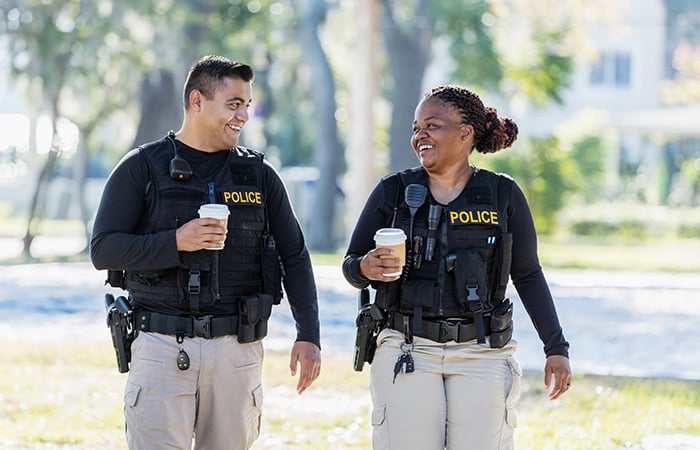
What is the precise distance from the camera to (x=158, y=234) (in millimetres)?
4273

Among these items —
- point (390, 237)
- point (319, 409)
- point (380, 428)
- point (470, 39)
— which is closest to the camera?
point (390, 237)

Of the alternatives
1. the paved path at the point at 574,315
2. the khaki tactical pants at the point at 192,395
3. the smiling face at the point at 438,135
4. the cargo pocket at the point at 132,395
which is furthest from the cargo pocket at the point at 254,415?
the paved path at the point at 574,315

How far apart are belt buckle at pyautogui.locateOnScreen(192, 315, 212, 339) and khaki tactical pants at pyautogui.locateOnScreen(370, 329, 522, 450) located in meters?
0.66

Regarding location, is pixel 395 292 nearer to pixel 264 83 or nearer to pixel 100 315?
pixel 100 315

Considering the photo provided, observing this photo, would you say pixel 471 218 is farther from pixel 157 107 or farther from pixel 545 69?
pixel 545 69

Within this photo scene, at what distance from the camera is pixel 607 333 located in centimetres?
1237

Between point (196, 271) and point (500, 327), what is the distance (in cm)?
117

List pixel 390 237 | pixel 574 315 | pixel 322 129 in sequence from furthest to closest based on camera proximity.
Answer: pixel 322 129 < pixel 574 315 < pixel 390 237

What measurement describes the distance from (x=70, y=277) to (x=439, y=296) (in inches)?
560

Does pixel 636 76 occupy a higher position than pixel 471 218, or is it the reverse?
pixel 636 76

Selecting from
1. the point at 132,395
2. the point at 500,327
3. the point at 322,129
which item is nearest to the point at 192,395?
the point at 132,395

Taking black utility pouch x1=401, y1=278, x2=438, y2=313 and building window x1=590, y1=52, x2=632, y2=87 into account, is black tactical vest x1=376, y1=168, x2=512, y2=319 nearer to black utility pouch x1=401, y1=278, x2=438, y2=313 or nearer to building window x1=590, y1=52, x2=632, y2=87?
black utility pouch x1=401, y1=278, x2=438, y2=313

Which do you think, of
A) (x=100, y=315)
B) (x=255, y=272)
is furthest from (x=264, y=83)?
(x=255, y=272)

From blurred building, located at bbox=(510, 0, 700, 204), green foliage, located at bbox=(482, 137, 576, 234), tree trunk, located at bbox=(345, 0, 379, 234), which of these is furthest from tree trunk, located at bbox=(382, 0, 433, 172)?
blurred building, located at bbox=(510, 0, 700, 204)
